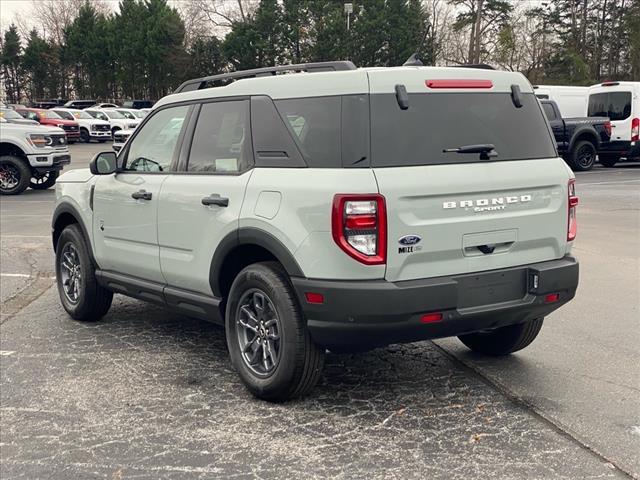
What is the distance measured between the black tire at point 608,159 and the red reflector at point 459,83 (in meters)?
18.9

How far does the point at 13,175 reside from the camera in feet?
54.0

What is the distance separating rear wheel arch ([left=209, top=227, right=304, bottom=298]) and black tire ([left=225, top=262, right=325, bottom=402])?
0.12 metres

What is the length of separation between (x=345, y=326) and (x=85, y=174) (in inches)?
126

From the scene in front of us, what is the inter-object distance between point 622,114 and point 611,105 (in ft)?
1.82

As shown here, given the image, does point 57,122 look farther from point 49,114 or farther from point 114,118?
point 114,118

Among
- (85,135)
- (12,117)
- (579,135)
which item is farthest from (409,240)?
(85,135)

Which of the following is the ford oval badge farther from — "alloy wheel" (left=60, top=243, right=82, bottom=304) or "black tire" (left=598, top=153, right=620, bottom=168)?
"black tire" (left=598, top=153, right=620, bottom=168)

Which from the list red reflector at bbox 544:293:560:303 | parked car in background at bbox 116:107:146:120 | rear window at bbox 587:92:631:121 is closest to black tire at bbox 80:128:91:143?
parked car in background at bbox 116:107:146:120

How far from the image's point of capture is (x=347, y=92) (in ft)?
12.8

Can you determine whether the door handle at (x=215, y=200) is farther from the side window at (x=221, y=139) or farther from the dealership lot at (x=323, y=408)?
the dealership lot at (x=323, y=408)

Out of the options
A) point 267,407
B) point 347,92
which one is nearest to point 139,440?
point 267,407

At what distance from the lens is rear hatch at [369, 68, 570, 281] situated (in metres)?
3.77

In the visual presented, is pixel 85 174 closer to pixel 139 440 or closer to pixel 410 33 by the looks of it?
pixel 139 440

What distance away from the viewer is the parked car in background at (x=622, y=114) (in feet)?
68.2
